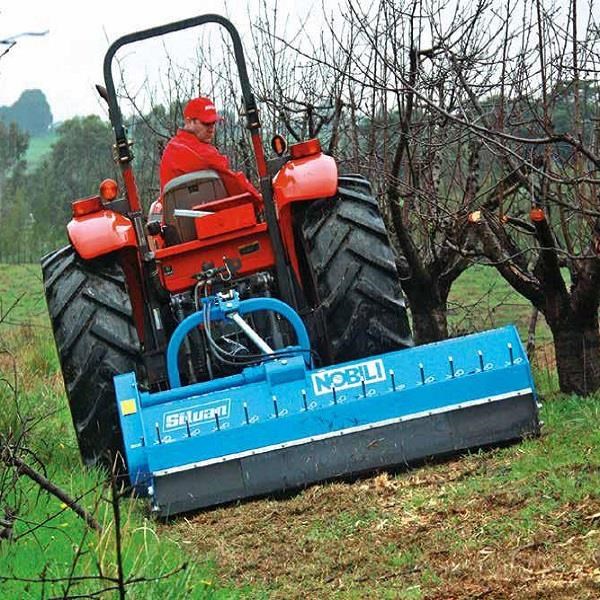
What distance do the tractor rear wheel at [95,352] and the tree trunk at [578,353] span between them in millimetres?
2323

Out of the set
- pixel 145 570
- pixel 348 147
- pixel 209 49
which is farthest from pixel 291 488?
pixel 209 49

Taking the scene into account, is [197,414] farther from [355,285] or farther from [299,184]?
[299,184]

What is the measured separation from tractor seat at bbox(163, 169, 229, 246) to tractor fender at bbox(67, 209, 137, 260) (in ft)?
0.71

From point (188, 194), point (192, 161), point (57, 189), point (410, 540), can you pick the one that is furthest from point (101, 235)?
point (57, 189)

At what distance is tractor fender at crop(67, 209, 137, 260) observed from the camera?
6180 millimetres

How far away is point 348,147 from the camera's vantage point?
31.7 ft

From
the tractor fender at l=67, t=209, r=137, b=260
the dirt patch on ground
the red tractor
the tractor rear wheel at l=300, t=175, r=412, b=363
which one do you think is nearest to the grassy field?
the dirt patch on ground

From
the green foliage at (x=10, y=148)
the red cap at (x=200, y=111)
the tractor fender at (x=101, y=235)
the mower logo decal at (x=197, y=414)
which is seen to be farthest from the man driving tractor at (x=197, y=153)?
the green foliage at (x=10, y=148)

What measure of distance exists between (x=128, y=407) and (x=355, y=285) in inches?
49.5

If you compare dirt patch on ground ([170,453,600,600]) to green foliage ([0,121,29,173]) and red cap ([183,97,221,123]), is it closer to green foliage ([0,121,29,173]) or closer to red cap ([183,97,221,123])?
red cap ([183,97,221,123])

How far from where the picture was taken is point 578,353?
6.93m

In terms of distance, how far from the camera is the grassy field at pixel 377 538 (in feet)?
12.8

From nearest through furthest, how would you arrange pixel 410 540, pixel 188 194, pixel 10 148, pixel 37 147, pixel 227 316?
1. pixel 410 540
2. pixel 227 316
3. pixel 188 194
4. pixel 10 148
5. pixel 37 147

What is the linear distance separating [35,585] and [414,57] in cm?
435
